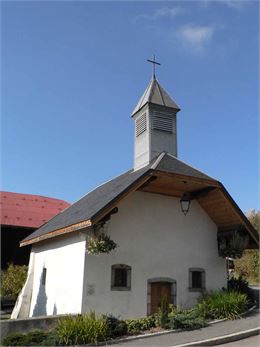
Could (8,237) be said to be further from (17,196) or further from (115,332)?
(115,332)

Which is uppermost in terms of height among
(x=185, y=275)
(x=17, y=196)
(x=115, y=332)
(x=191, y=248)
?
(x=17, y=196)

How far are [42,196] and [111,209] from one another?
15837mm

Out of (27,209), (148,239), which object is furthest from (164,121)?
(27,209)

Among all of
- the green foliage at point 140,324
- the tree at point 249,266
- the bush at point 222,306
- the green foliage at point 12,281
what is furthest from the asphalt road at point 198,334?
the tree at point 249,266

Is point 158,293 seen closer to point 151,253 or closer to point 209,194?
point 151,253

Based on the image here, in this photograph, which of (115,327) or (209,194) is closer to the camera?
(115,327)

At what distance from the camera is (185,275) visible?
15.0m

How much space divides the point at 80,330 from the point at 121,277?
297 centimetres

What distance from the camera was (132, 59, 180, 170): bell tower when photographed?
16312mm

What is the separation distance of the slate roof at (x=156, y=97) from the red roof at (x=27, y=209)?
9306 millimetres

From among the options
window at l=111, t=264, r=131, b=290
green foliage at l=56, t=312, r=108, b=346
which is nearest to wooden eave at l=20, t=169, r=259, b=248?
window at l=111, t=264, r=131, b=290

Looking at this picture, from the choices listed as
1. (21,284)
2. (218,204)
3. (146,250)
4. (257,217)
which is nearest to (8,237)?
(21,284)

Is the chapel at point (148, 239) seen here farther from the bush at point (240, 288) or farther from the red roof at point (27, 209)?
the red roof at point (27, 209)

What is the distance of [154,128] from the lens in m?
16.6
